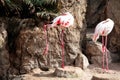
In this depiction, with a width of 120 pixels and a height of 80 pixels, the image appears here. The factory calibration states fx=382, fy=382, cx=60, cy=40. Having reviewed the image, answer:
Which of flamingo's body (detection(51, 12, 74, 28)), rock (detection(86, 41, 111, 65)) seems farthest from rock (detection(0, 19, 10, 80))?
rock (detection(86, 41, 111, 65))

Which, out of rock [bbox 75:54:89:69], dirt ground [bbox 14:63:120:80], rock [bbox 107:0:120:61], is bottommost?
dirt ground [bbox 14:63:120:80]

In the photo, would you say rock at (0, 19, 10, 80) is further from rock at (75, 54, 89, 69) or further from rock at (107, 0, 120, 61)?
rock at (107, 0, 120, 61)

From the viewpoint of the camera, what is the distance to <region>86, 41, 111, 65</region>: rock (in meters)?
8.51

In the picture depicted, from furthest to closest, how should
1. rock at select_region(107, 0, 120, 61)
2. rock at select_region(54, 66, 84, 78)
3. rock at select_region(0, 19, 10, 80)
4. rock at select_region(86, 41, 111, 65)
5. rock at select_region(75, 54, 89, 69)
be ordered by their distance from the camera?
1. rock at select_region(107, 0, 120, 61)
2. rock at select_region(86, 41, 111, 65)
3. rock at select_region(0, 19, 10, 80)
4. rock at select_region(75, 54, 89, 69)
5. rock at select_region(54, 66, 84, 78)

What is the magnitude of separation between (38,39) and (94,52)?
1.33 m

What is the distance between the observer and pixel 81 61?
8.00 m

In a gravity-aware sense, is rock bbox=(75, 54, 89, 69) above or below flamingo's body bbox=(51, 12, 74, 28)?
below

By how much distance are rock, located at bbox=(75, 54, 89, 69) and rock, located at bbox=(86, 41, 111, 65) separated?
0.52 meters

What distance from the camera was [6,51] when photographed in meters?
8.25

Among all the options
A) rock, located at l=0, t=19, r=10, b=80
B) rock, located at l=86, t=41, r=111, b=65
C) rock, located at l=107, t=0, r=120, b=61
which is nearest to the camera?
rock, located at l=0, t=19, r=10, b=80

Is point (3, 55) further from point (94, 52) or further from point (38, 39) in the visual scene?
point (94, 52)

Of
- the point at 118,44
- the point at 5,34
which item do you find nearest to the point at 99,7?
the point at 118,44

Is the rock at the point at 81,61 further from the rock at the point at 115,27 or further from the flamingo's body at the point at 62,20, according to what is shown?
the rock at the point at 115,27

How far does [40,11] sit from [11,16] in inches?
27.4
